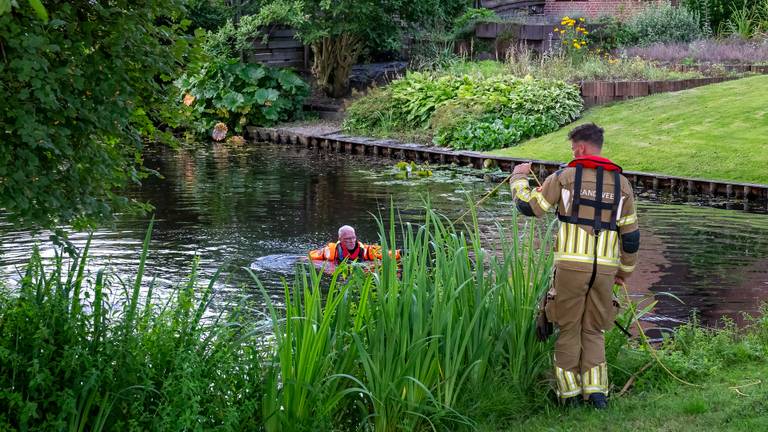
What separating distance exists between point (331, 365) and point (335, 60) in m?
31.6

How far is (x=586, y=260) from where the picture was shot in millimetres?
7812

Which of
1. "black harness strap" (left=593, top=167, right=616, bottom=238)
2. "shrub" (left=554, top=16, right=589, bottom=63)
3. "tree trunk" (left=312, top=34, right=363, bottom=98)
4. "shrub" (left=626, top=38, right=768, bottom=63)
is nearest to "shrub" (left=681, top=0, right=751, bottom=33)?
"shrub" (left=626, top=38, right=768, bottom=63)

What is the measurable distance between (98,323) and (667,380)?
4255 mm

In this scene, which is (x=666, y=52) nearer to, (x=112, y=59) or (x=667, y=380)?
(x=667, y=380)

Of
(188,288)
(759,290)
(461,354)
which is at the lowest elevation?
(759,290)

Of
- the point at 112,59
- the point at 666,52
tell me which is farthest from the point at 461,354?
the point at 666,52

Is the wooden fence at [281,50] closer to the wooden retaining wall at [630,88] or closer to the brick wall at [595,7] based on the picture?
the brick wall at [595,7]

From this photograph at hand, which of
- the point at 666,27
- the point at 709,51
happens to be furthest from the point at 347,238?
the point at 666,27

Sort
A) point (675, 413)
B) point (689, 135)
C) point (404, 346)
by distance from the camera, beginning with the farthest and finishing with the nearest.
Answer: point (689, 135)
point (675, 413)
point (404, 346)

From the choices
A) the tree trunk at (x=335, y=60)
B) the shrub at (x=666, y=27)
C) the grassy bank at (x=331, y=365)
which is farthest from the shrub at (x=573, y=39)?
the grassy bank at (x=331, y=365)

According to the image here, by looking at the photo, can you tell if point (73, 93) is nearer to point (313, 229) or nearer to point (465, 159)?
point (313, 229)

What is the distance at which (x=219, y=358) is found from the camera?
6.95 metres

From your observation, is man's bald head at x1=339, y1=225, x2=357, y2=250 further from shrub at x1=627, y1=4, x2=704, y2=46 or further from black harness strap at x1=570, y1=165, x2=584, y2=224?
shrub at x1=627, y1=4, x2=704, y2=46

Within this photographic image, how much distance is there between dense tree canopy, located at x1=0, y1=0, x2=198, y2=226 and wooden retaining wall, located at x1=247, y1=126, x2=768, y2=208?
56.1ft
